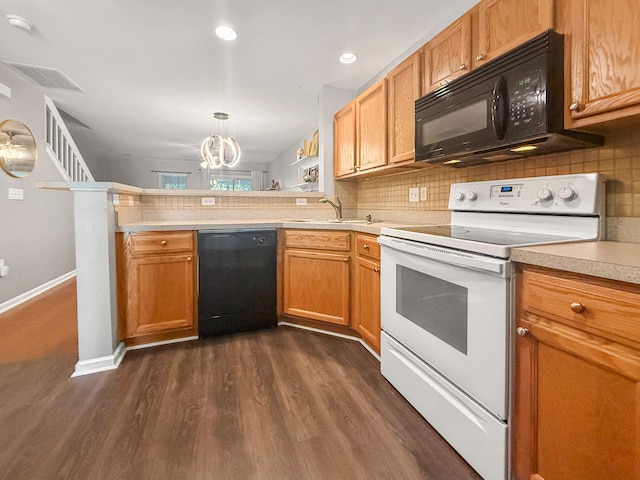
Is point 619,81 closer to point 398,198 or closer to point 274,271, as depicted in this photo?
point 398,198

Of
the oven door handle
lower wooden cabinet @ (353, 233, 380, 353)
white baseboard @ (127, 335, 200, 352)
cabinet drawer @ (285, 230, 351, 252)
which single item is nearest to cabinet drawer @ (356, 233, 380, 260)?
lower wooden cabinet @ (353, 233, 380, 353)

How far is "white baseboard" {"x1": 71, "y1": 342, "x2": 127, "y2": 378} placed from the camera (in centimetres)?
194

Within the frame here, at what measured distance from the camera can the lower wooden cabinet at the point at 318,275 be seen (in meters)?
2.44

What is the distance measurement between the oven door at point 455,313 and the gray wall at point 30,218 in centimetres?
379

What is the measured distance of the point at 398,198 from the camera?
2734mm

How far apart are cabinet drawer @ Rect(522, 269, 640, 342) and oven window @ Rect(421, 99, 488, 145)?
84 centimetres

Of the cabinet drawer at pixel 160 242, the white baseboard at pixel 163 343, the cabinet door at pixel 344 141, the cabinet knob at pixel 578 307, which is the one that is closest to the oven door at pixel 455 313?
the cabinet knob at pixel 578 307

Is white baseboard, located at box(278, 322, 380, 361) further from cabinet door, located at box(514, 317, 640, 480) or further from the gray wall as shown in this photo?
the gray wall

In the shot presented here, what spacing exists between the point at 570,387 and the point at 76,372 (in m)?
2.46

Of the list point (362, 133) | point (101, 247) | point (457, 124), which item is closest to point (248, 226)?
point (101, 247)

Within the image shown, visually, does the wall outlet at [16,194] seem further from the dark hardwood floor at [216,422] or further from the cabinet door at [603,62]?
the cabinet door at [603,62]

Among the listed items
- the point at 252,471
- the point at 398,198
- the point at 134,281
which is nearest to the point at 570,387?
the point at 252,471

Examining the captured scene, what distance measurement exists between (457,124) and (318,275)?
1451 millimetres

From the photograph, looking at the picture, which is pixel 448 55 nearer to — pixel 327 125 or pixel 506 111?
pixel 506 111
